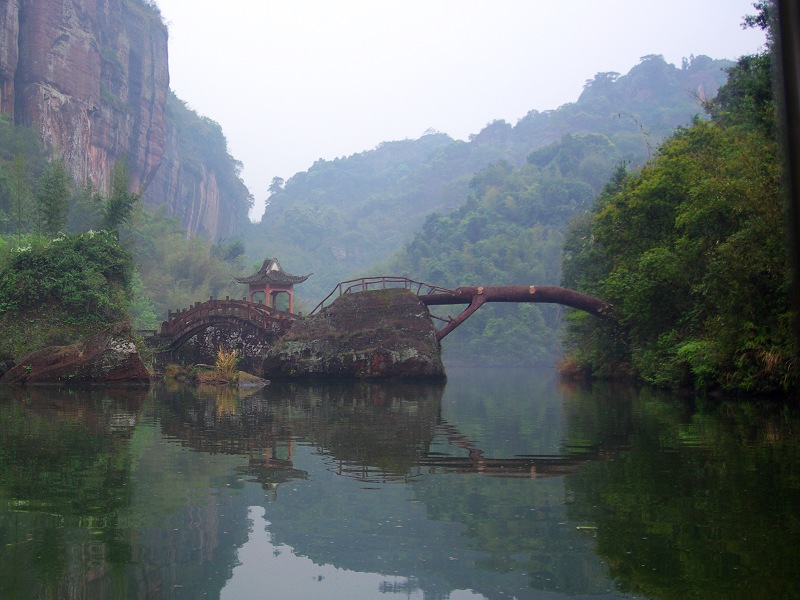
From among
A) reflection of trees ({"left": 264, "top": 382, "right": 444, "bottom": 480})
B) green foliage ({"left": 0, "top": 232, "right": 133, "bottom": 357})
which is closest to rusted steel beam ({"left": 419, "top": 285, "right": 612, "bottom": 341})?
reflection of trees ({"left": 264, "top": 382, "right": 444, "bottom": 480})

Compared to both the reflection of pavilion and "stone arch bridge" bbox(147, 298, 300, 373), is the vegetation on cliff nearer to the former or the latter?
"stone arch bridge" bbox(147, 298, 300, 373)

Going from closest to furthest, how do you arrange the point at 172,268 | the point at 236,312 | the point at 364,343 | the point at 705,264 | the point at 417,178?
the point at 705,264
the point at 364,343
the point at 236,312
the point at 172,268
the point at 417,178

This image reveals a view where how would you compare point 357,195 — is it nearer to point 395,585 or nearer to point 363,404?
point 363,404

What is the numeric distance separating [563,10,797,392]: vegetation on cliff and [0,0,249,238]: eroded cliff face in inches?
1212

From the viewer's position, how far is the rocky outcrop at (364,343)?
93.2 ft

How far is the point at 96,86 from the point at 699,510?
195 feet

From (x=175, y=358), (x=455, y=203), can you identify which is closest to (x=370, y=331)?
(x=175, y=358)

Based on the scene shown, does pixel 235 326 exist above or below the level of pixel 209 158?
below

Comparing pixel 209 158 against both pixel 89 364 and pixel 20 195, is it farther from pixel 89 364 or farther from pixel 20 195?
pixel 89 364

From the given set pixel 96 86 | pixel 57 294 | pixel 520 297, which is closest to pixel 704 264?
pixel 520 297

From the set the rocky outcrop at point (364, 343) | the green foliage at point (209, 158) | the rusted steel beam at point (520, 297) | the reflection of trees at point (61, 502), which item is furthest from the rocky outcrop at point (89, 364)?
the green foliage at point (209, 158)

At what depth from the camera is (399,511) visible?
5.92 metres

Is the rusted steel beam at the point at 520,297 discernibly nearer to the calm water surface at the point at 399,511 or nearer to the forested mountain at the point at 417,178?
the calm water surface at the point at 399,511

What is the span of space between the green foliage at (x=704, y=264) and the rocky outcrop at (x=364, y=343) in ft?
21.9
